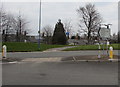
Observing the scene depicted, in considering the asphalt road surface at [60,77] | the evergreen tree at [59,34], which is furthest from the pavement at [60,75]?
the evergreen tree at [59,34]

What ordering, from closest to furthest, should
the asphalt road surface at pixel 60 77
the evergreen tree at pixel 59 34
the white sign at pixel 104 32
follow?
the asphalt road surface at pixel 60 77 < the white sign at pixel 104 32 < the evergreen tree at pixel 59 34

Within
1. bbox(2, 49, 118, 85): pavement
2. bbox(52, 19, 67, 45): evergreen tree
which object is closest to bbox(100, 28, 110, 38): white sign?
bbox(2, 49, 118, 85): pavement

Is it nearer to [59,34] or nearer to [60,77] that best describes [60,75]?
[60,77]

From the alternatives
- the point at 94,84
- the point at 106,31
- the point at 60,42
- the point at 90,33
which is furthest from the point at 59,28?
the point at 94,84

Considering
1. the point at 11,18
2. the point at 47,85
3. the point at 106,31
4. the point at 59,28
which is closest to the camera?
the point at 47,85

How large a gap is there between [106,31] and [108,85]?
10.0 meters

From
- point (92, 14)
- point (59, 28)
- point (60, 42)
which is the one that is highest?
point (92, 14)

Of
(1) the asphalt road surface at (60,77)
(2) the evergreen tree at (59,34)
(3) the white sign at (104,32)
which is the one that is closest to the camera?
(1) the asphalt road surface at (60,77)

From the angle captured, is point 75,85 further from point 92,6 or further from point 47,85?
point 92,6

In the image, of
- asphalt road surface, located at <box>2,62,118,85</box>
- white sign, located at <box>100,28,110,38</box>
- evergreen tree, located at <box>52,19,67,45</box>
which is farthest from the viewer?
evergreen tree, located at <box>52,19,67,45</box>

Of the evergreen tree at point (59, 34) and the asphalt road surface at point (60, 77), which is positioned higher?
the evergreen tree at point (59, 34)

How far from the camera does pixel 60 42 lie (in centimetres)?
5488

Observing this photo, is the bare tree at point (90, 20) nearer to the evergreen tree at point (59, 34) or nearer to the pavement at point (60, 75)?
the evergreen tree at point (59, 34)

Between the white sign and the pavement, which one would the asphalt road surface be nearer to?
the pavement
